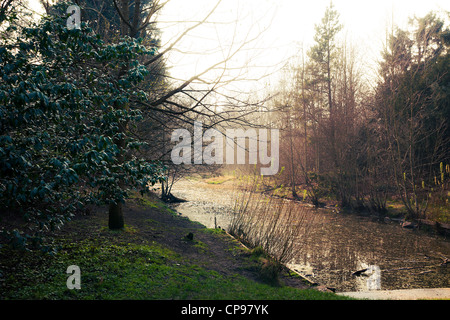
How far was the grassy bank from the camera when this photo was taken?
12.7 feet

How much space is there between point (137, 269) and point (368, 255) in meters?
6.46

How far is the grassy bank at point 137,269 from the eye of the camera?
387cm

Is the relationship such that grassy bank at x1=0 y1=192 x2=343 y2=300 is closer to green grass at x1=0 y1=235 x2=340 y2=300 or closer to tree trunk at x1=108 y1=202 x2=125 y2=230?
green grass at x1=0 y1=235 x2=340 y2=300

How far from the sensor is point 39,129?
3.72 metres

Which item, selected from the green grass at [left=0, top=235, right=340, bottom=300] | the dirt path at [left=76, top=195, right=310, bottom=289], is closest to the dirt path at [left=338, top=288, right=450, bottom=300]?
the dirt path at [left=76, top=195, right=310, bottom=289]

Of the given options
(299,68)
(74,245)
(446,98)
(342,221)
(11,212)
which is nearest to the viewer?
(74,245)

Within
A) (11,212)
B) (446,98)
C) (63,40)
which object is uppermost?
(446,98)

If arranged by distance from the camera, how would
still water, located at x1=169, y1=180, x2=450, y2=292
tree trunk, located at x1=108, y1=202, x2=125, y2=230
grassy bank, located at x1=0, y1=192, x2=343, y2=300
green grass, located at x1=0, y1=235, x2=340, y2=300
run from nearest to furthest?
green grass, located at x1=0, y1=235, x2=340, y2=300, grassy bank, located at x1=0, y1=192, x2=343, y2=300, still water, located at x1=169, y1=180, x2=450, y2=292, tree trunk, located at x1=108, y1=202, x2=125, y2=230

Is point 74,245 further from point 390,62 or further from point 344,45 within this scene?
point 344,45

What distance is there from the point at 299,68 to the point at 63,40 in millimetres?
17539

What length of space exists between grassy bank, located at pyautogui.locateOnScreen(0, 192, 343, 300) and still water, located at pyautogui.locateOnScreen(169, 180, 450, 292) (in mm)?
1628
